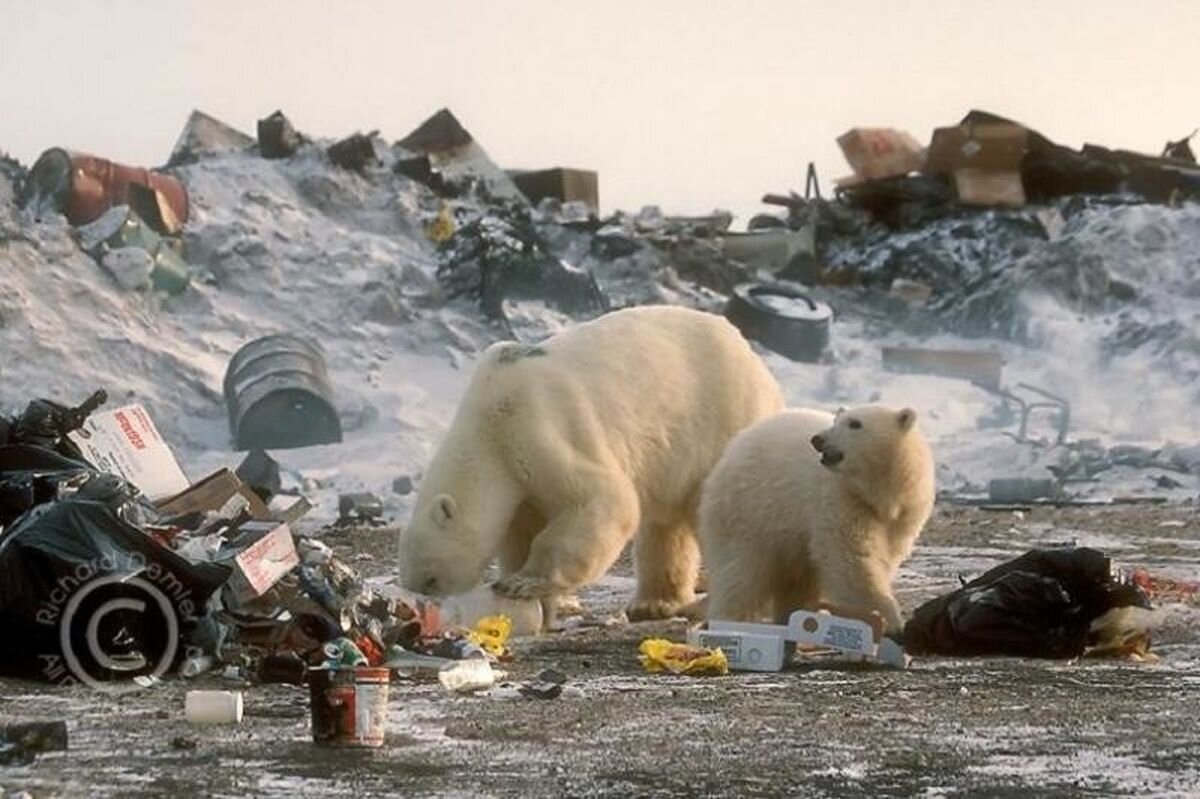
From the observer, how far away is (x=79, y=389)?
749 inches

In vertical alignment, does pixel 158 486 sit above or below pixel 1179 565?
above

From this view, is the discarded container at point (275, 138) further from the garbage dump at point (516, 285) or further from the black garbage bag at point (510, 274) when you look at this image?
the black garbage bag at point (510, 274)

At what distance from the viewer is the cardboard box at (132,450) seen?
931 centimetres

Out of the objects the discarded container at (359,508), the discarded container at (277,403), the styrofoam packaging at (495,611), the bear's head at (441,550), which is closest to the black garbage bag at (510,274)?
the discarded container at (277,403)

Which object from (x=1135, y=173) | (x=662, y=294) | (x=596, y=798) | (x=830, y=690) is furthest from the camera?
(x=1135, y=173)

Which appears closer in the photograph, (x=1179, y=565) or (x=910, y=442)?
(x=910, y=442)

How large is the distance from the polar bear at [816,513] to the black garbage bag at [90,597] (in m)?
2.28

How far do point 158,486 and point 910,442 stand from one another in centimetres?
314

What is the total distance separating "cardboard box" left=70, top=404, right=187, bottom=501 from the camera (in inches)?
367

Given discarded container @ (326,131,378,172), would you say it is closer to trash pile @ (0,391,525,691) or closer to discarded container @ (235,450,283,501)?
discarded container @ (235,450,283,501)

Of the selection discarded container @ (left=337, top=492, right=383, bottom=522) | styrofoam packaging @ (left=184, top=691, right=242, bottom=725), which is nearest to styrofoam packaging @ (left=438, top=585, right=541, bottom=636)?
styrofoam packaging @ (left=184, top=691, right=242, bottom=725)

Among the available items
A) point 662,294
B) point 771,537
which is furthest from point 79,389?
point 771,537

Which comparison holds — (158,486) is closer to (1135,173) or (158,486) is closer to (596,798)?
(596,798)

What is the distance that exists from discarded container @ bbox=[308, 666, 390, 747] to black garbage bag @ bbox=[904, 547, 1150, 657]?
3190mm
